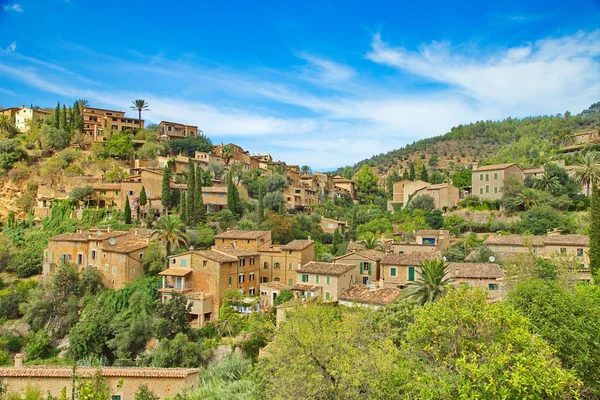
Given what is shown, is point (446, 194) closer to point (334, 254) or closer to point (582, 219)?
point (582, 219)

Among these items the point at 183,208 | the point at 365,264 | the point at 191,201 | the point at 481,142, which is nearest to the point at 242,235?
the point at 183,208

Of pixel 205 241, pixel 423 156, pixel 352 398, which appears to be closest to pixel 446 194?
pixel 205 241

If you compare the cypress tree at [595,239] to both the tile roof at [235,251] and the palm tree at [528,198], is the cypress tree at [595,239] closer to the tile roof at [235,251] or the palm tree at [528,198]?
the palm tree at [528,198]

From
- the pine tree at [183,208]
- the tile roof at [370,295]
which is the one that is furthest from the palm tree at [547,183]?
the pine tree at [183,208]

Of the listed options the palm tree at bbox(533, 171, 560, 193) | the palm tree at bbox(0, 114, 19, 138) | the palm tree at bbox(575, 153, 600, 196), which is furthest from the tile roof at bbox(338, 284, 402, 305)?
the palm tree at bbox(0, 114, 19, 138)

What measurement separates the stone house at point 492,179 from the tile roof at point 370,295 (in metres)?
32.2

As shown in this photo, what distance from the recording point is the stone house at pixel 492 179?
57.4 m

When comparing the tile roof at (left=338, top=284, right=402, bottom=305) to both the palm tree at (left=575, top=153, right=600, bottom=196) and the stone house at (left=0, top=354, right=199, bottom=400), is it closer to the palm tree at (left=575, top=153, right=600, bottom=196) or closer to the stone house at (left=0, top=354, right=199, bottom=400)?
the stone house at (left=0, top=354, right=199, bottom=400)

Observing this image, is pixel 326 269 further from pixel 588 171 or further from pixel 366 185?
pixel 366 185

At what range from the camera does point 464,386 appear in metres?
11.8

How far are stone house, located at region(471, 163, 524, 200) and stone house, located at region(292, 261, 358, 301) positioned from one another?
32227 mm

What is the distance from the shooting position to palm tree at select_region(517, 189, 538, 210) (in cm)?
5278

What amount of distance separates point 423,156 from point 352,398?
114835mm

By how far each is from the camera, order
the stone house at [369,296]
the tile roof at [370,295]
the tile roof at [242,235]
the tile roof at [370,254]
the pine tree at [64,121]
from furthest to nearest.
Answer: the pine tree at [64,121] → the tile roof at [242,235] → the tile roof at [370,254] → the tile roof at [370,295] → the stone house at [369,296]
